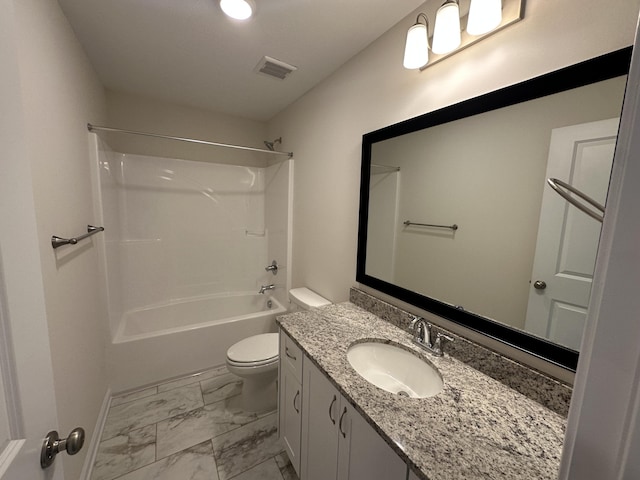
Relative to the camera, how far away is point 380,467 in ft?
2.54

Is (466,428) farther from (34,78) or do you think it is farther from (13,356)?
(34,78)

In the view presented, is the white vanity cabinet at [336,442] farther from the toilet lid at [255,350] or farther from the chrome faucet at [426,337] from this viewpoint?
the toilet lid at [255,350]

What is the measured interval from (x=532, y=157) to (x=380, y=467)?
115 cm

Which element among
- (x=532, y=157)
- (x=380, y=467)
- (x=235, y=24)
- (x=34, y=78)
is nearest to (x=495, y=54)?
(x=532, y=157)

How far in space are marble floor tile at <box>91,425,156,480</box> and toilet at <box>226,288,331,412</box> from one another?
57cm

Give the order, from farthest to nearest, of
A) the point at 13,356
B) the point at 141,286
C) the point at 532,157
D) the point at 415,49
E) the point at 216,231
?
the point at 216,231
the point at 141,286
the point at 415,49
the point at 532,157
the point at 13,356

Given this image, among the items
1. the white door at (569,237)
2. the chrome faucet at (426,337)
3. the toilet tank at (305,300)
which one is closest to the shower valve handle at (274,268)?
the toilet tank at (305,300)

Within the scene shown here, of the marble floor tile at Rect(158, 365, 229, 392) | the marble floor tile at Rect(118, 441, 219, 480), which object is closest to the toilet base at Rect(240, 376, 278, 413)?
the marble floor tile at Rect(118, 441, 219, 480)

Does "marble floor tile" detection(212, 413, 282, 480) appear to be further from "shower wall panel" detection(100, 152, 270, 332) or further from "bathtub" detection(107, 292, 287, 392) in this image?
"shower wall panel" detection(100, 152, 270, 332)

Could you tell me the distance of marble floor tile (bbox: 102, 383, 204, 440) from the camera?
1.69m

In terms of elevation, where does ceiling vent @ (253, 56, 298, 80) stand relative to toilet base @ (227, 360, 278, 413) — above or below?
above

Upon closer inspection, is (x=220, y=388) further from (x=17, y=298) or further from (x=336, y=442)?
(x=17, y=298)

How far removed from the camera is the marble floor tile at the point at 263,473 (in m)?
1.38

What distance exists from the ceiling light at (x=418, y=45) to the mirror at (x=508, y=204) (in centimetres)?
24
